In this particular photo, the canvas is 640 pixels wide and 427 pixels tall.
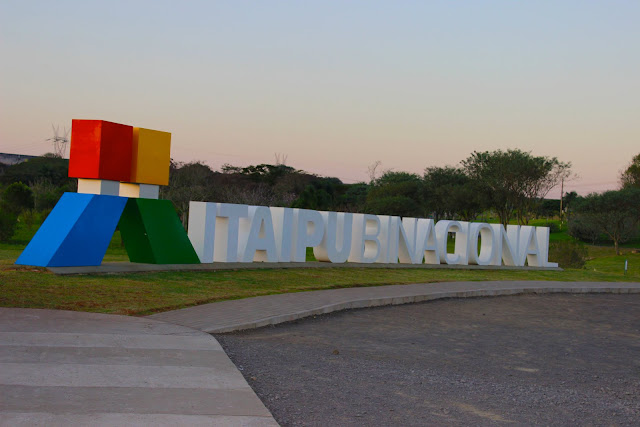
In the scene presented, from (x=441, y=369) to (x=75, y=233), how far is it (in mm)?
10258

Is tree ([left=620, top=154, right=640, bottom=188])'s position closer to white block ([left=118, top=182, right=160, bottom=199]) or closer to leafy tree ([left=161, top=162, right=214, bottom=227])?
leafy tree ([left=161, top=162, right=214, bottom=227])

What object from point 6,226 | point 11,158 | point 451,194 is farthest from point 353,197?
point 6,226

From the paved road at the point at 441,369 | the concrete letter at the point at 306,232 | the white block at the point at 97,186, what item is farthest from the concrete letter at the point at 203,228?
the paved road at the point at 441,369

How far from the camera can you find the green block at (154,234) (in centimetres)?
1719

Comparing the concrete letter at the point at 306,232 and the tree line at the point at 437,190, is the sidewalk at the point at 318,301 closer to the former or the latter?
the concrete letter at the point at 306,232

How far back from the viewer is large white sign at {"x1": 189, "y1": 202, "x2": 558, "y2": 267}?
19.1 metres

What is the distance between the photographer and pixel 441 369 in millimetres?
8180

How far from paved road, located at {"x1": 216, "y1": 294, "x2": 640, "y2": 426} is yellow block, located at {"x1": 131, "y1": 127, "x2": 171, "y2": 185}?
7318 millimetres

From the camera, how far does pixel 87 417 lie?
518cm

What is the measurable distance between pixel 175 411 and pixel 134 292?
7642mm

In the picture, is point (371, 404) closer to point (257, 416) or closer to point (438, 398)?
point (438, 398)

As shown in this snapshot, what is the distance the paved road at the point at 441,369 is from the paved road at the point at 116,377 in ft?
1.37

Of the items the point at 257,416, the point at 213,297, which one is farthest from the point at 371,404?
the point at 213,297

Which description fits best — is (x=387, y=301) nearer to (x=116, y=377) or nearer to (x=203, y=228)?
(x=203, y=228)
